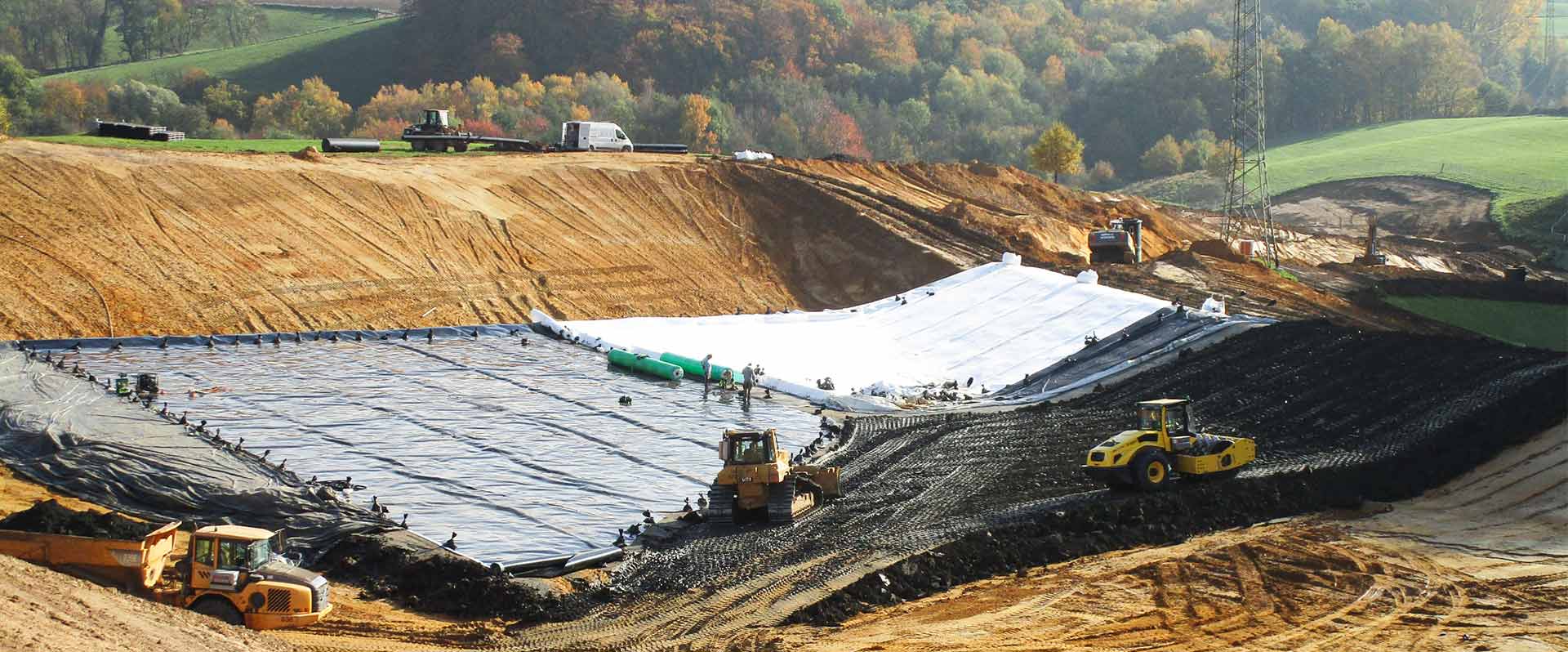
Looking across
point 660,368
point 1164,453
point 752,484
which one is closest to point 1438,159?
point 660,368

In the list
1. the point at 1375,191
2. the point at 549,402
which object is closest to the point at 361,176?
the point at 549,402

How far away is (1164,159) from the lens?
8894 cm

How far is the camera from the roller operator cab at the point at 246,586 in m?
16.0

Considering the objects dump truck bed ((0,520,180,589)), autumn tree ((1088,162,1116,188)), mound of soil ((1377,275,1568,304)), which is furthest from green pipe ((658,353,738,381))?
autumn tree ((1088,162,1116,188))

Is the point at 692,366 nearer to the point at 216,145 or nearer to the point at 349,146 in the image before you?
the point at 349,146

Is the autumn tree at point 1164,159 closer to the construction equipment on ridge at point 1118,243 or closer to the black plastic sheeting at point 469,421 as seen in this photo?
the construction equipment on ridge at point 1118,243

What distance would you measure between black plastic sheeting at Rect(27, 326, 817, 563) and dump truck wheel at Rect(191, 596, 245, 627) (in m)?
3.62

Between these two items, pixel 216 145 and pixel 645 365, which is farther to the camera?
pixel 216 145

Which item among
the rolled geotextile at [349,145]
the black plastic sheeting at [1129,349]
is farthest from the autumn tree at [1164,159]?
the black plastic sheeting at [1129,349]

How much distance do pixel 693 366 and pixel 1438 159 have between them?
55.7 metres

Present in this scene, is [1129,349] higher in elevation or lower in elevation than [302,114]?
lower

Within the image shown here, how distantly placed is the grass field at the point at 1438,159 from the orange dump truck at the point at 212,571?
56256 millimetres

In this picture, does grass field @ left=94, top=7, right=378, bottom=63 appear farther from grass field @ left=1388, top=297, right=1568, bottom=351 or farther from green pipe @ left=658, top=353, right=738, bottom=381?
grass field @ left=1388, top=297, right=1568, bottom=351

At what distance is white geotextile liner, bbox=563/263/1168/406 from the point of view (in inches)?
1305
